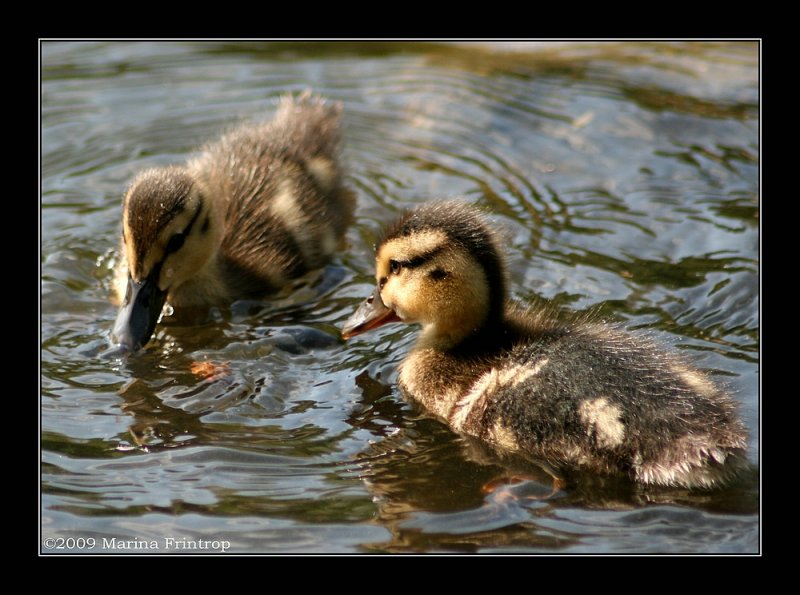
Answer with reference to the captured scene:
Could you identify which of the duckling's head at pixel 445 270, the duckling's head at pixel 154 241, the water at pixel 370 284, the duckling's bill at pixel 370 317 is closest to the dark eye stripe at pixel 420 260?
the duckling's head at pixel 445 270

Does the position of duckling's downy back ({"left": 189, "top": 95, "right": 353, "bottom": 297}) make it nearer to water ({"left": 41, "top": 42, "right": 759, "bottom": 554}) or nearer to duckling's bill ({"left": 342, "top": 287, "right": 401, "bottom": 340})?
water ({"left": 41, "top": 42, "right": 759, "bottom": 554})

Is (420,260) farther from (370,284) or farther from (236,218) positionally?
(236,218)

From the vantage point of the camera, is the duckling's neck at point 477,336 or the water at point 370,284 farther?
the duckling's neck at point 477,336

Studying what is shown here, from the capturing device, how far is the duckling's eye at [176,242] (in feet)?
16.6

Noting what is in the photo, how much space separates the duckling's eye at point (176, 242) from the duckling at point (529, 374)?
2.90 feet

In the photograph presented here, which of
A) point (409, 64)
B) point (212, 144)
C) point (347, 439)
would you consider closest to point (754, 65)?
point (409, 64)

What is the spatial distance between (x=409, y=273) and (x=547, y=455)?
3.06ft

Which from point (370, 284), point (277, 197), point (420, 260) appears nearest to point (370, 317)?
point (420, 260)

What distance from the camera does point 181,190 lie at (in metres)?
5.11

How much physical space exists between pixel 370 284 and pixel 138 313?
1.15 meters

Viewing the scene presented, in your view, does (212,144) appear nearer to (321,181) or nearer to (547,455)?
(321,181)

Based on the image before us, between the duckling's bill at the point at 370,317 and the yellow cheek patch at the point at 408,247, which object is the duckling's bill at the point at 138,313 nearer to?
the duckling's bill at the point at 370,317

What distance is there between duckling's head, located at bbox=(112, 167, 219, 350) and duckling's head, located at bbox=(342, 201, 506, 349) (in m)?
0.99

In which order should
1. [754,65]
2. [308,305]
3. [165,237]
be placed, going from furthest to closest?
[754,65]
[308,305]
[165,237]
